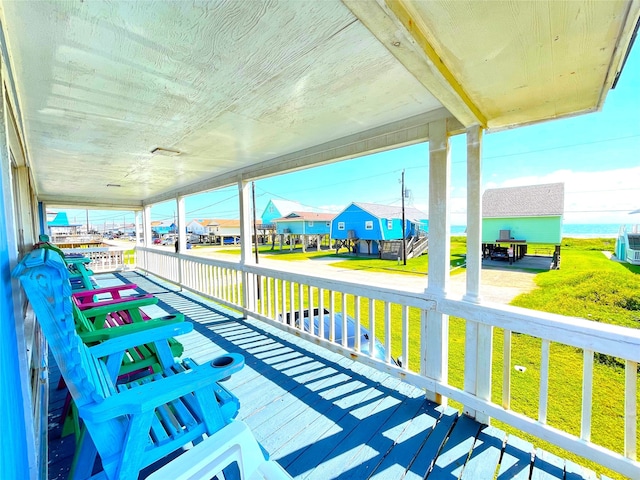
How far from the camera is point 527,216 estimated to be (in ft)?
16.7

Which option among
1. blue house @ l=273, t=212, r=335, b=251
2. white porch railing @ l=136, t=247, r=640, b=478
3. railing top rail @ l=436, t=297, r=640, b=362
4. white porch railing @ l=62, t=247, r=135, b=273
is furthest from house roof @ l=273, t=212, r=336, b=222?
railing top rail @ l=436, t=297, r=640, b=362

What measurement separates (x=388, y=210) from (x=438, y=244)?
32.6 ft

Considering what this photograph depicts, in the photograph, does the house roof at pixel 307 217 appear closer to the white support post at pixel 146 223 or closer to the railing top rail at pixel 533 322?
the white support post at pixel 146 223

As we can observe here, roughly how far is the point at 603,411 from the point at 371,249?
11554 millimetres

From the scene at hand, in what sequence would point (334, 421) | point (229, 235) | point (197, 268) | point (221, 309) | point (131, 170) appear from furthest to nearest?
point (229, 235) → point (197, 268) → point (221, 309) → point (131, 170) → point (334, 421)

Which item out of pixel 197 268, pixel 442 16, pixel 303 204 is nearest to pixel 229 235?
pixel 303 204

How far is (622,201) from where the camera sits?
277 centimetres

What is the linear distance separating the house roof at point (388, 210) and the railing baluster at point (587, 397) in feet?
27.3

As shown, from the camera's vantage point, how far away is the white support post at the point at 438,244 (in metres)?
2.05

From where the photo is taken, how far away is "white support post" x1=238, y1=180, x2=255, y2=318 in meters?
4.02

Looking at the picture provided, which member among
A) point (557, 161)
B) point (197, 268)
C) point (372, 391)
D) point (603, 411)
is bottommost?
point (603, 411)

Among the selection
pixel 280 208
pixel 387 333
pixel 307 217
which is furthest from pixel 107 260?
pixel 280 208

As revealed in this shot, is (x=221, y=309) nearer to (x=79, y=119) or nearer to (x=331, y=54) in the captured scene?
(x=79, y=119)

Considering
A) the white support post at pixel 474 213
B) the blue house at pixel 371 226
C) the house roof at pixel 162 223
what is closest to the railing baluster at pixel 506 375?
the white support post at pixel 474 213
